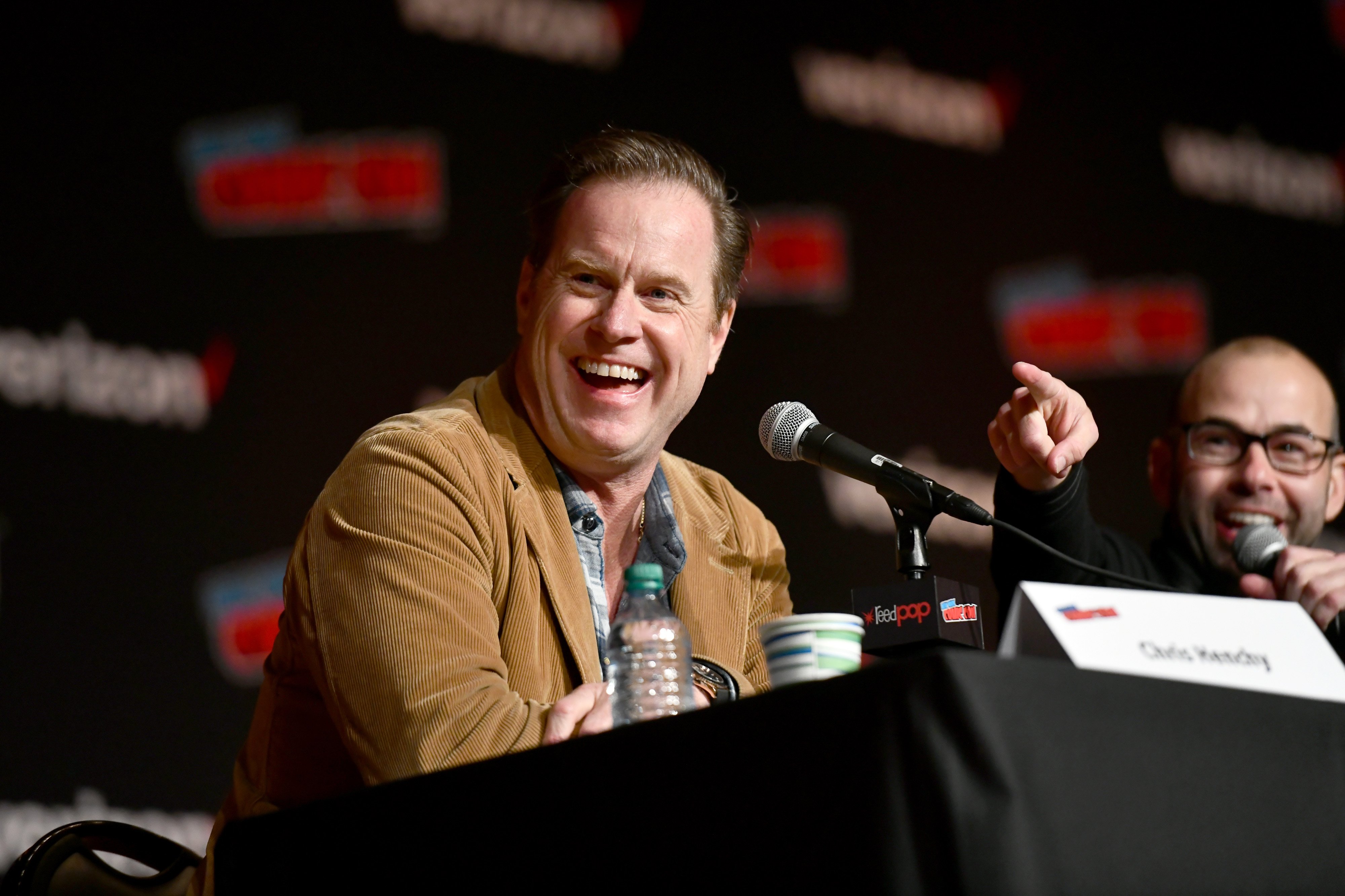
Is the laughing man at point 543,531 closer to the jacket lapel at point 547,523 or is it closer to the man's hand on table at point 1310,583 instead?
the jacket lapel at point 547,523

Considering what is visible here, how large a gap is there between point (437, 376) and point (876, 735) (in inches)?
81.2

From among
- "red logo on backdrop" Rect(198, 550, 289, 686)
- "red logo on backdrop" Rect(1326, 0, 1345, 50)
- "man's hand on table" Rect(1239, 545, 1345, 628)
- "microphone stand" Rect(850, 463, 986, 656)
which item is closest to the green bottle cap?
"microphone stand" Rect(850, 463, 986, 656)

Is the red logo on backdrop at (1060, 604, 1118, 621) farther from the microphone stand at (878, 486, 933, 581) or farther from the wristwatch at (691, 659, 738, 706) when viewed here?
the wristwatch at (691, 659, 738, 706)

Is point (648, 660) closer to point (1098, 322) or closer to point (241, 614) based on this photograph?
point (241, 614)

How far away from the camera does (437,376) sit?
273cm

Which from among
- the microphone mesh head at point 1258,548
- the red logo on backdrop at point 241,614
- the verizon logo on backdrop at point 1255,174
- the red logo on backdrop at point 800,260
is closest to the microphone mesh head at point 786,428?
the microphone mesh head at point 1258,548

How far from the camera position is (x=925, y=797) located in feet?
2.55

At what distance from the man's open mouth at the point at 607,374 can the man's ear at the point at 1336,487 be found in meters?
1.62

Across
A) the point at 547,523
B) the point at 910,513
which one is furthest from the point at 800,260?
the point at 910,513

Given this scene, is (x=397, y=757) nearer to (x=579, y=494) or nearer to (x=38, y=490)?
(x=579, y=494)

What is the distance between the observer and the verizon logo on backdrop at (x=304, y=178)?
8.62 ft

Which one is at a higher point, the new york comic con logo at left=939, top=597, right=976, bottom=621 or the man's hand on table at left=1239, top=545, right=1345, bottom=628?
the man's hand on table at left=1239, top=545, right=1345, bottom=628

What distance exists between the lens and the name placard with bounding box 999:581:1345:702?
89cm

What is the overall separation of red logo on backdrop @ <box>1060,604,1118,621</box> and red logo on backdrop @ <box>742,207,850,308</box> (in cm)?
220
